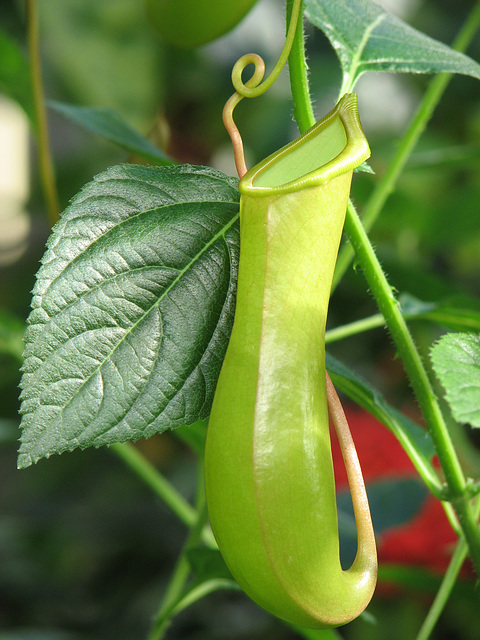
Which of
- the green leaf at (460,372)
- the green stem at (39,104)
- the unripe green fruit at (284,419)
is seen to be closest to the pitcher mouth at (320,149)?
the unripe green fruit at (284,419)

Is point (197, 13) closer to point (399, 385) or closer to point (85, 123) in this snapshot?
point (85, 123)

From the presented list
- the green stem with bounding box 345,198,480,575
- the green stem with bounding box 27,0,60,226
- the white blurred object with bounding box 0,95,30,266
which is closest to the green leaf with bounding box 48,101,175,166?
the green stem with bounding box 27,0,60,226

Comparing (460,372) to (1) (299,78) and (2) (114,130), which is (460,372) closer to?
(1) (299,78)

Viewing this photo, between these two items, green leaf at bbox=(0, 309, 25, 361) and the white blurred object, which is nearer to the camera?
green leaf at bbox=(0, 309, 25, 361)

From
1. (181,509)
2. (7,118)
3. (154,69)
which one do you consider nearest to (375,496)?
(181,509)

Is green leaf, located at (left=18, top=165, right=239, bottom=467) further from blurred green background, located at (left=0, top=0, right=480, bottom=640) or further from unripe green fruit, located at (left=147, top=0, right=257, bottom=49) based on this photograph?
blurred green background, located at (left=0, top=0, right=480, bottom=640)

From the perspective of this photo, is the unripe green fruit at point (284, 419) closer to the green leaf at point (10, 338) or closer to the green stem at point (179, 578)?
the green stem at point (179, 578)

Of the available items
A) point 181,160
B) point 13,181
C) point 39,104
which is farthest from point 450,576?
→ point 13,181
